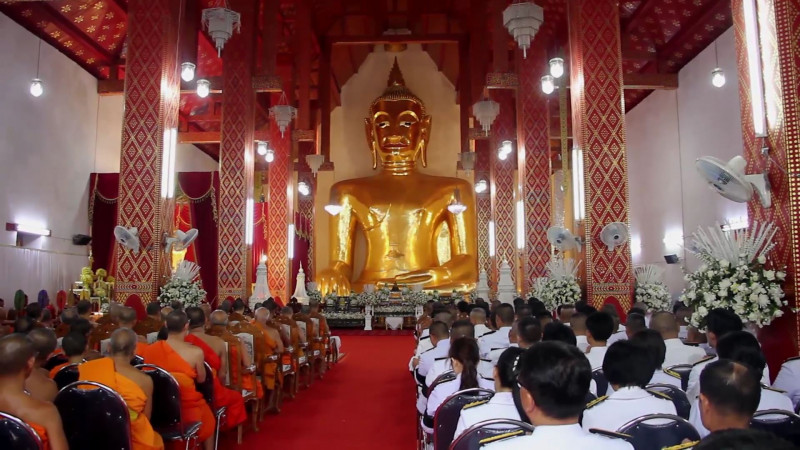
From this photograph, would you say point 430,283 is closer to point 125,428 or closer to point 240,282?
point 240,282

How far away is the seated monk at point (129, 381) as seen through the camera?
2.97 metres

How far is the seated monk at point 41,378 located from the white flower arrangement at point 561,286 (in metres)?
6.03

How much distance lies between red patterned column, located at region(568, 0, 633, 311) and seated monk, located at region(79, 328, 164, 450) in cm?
538

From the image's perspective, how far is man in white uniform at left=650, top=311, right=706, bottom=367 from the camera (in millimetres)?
3914

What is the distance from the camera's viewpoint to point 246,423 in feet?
18.5

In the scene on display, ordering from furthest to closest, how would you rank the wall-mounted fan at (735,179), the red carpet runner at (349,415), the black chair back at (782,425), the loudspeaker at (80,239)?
the loudspeaker at (80,239) < the red carpet runner at (349,415) < the wall-mounted fan at (735,179) < the black chair back at (782,425)

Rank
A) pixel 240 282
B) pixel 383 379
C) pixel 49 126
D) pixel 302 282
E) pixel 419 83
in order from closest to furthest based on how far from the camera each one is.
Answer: pixel 383 379 < pixel 240 282 < pixel 49 126 < pixel 302 282 < pixel 419 83

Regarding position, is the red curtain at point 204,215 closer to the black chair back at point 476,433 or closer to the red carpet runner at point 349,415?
the red carpet runner at point 349,415

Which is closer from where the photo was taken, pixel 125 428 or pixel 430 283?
pixel 125 428

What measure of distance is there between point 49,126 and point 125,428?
12056mm

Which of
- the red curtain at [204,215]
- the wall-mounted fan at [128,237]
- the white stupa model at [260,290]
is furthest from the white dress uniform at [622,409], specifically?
the red curtain at [204,215]

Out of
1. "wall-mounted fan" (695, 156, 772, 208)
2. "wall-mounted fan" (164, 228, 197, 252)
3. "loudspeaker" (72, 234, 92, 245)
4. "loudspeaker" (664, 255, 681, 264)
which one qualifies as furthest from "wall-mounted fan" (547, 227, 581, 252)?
"loudspeaker" (72, 234, 92, 245)

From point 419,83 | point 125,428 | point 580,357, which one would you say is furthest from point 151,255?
point 419,83

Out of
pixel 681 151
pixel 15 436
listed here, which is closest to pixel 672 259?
pixel 681 151
